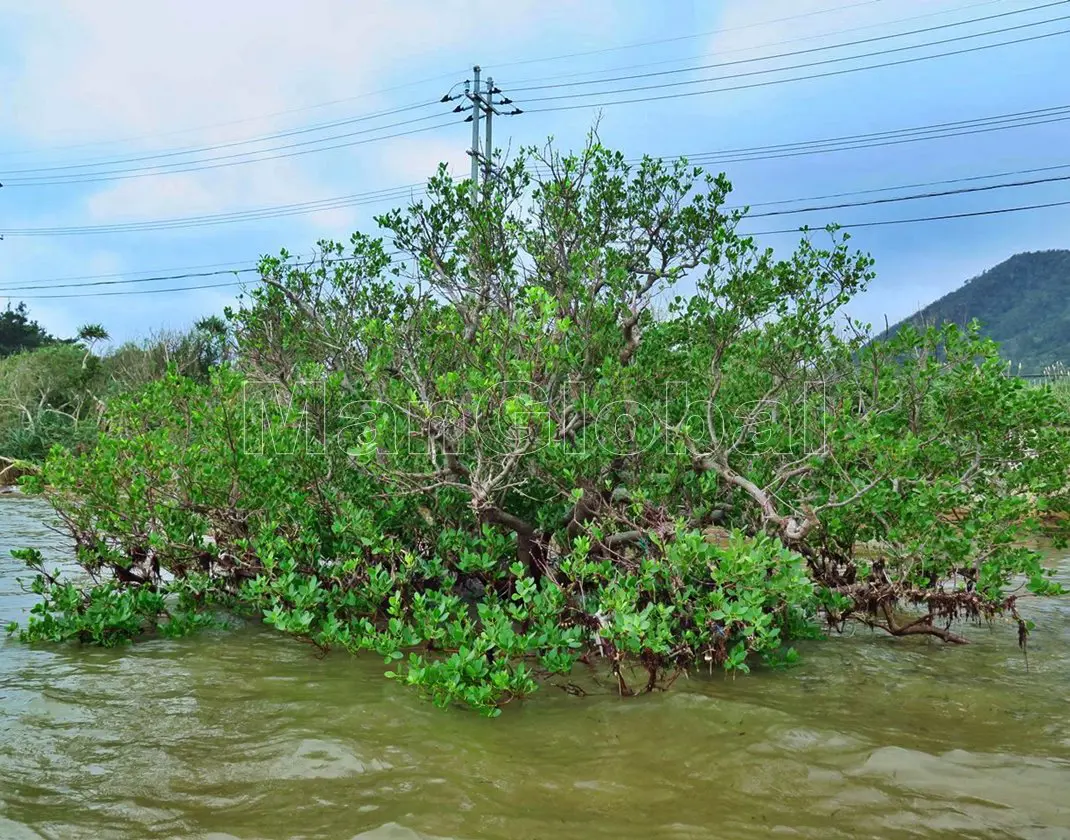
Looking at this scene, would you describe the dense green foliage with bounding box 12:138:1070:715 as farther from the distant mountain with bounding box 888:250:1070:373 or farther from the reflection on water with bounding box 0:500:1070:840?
the distant mountain with bounding box 888:250:1070:373

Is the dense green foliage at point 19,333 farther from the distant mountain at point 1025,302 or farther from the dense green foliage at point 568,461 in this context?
the distant mountain at point 1025,302

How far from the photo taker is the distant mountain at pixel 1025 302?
7019 cm

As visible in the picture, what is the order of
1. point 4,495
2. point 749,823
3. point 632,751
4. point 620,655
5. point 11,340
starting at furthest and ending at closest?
point 11,340 < point 4,495 < point 620,655 < point 632,751 < point 749,823

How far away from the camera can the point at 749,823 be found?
394cm

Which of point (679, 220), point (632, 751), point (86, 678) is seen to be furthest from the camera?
point (679, 220)

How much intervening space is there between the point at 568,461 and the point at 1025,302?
84.5 metres

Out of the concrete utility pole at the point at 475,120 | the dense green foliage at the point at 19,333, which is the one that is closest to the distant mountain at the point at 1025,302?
the concrete utility pole at the point at 475,120

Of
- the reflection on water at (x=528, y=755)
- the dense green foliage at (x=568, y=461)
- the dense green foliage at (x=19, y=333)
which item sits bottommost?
the reflection on water at (x=528, y=755)

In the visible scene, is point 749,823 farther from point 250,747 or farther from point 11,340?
point 11,340

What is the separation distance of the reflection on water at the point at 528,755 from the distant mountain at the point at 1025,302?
2787 inches

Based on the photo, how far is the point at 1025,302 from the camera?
7706 centimetres

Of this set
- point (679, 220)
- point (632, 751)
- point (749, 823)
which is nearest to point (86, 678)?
point (632, 751)

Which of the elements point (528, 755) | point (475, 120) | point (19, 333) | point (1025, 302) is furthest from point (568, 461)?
point (1025, 302)

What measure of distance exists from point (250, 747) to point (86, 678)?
218 centimetres
